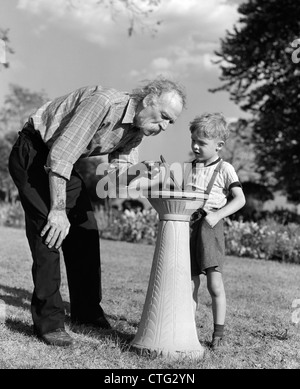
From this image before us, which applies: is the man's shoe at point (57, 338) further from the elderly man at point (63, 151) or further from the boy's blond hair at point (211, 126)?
the boy's blond hair at point (211, 126)

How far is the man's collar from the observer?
11.5 feet

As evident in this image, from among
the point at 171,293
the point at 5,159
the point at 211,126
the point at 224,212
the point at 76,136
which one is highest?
the point at 5,159

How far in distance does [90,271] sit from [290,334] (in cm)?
155

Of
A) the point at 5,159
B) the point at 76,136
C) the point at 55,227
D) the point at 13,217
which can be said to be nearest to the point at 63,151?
the point at 76,136

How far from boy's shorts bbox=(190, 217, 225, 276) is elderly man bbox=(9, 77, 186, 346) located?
2.25 feet

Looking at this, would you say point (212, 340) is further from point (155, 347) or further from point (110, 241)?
point (110, 241)

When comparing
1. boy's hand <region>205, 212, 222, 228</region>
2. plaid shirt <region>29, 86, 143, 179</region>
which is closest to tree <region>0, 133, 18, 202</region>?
plaid shirt <region>29, 86, 143, 179</region>

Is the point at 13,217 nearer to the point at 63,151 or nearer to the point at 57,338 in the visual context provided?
the point at 57,338

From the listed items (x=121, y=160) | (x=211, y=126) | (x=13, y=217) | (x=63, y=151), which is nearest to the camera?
(x=63, y=151)

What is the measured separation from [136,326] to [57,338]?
0.92 metres

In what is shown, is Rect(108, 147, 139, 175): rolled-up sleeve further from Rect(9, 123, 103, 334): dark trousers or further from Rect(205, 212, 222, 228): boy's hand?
Rect(205, 212, 222, 228): boy's hand

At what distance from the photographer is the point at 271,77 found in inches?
729

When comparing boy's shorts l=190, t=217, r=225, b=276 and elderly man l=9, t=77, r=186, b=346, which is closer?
elderly man l=9, t=77, r=186, b=346

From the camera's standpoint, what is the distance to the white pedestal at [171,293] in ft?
11.1
